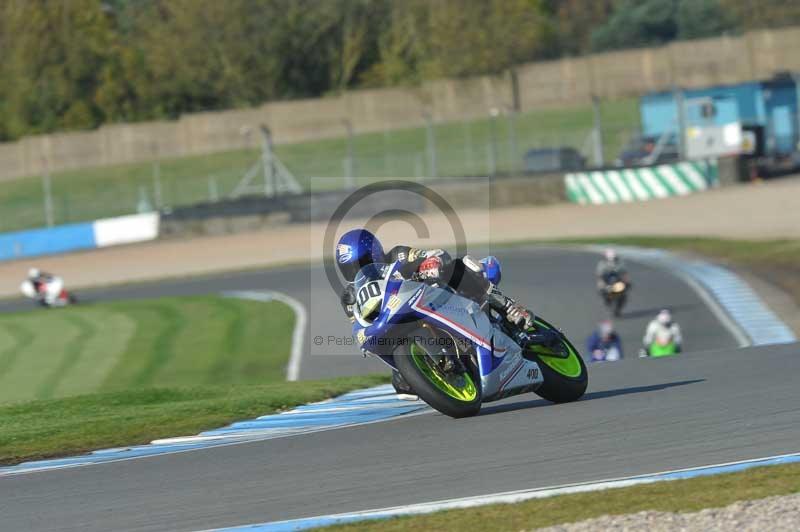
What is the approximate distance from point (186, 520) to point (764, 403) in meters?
3.83

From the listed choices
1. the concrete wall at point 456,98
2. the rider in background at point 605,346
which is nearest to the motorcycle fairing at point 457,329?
the rider in background at point 605,346

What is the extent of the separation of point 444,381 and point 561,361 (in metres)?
1.08

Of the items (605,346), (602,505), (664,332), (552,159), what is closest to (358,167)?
(552,159)

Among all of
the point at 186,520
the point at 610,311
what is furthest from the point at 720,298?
the point at 186,520

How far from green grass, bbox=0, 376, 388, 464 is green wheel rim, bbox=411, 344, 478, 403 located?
2030 millimetres

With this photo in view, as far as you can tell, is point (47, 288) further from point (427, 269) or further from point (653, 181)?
point (427, 269)

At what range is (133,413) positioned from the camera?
388 inches

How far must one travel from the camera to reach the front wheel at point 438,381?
24.8ft

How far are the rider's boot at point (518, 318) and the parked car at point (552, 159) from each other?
104ft

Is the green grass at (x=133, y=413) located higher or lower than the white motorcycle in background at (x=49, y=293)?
higher

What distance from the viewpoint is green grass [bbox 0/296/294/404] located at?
19.3 metres

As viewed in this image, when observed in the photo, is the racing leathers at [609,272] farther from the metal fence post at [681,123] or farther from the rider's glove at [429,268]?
the metal fence post at [681,123]

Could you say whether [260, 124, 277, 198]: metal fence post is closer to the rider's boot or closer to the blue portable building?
the blue portable building

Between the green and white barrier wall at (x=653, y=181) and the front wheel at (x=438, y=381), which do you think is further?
the green and white barrier wall at (x=653, y=181)
